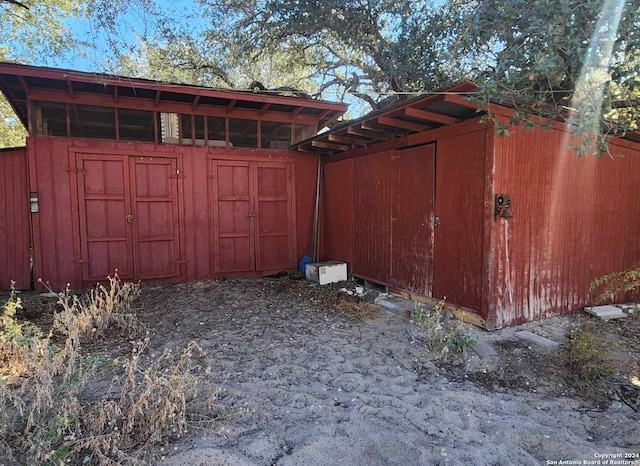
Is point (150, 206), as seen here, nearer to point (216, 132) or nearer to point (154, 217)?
point (154, 217)

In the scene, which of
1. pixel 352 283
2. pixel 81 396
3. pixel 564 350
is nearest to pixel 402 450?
pixel 81 396

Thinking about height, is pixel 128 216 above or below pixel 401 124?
below

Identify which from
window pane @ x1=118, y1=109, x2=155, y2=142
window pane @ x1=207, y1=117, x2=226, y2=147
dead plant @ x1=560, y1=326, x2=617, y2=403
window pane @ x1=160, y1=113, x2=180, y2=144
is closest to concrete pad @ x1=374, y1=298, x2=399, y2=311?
dead plant @ x1=560, y1=326, x2=617, y2=403

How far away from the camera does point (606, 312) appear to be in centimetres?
414

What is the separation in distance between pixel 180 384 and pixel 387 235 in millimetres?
3534

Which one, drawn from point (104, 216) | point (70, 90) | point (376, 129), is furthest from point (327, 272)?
point (70, 90)

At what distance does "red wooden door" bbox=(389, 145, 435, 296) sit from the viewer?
4.21 meters

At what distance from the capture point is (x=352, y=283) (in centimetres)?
554

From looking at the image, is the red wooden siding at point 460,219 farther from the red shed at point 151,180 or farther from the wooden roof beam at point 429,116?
the red shed at point 151,180

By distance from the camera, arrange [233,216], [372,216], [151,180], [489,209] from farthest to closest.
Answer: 1. [233,216]
2. [151,180]
3. [372,216]
4. [489,209]

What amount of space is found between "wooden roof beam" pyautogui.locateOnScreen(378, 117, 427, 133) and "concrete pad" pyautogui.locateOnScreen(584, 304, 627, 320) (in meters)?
2.92

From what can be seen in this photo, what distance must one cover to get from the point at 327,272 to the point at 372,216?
45.4 inches

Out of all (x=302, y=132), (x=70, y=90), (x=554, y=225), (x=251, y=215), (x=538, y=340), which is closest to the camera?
(x=538, y=340)

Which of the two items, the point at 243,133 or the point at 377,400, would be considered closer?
the point at 377,400
